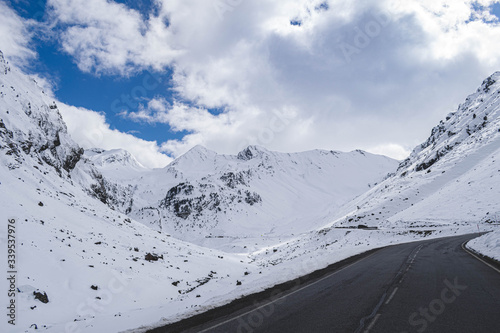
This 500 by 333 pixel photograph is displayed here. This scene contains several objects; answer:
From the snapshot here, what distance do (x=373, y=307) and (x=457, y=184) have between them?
202 ft

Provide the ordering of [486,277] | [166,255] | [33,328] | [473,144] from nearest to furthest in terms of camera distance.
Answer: [33,328]
[486,277]
[166,255]
[473,144]

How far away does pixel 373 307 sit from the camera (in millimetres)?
7613

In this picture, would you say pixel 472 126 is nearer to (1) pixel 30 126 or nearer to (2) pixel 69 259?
(2) pixel 69 259

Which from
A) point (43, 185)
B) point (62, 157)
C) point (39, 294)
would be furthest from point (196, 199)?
point (39, 294)

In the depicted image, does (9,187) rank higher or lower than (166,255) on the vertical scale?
higher

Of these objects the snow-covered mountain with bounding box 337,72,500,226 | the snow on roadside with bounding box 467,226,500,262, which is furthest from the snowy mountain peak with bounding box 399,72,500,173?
the snow on roadside with bounding box 467,226,500,262

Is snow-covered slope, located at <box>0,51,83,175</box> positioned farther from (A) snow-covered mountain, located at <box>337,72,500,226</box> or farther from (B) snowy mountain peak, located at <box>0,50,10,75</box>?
(A) snow-covered mountain, located at <box>337,72,500,226</box>

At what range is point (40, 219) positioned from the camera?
19.1 meters

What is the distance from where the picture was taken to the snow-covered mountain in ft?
144

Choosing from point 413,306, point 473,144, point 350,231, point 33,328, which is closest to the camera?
point 413,306

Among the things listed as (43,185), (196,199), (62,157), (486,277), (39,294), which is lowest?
(486,277)

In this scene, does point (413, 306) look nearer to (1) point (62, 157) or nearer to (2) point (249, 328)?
(2) point (249, 328)

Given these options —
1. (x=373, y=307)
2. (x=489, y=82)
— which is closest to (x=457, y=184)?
(x=373, y=307)

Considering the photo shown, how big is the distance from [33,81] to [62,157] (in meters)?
13.5
